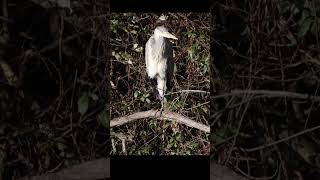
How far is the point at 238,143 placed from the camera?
5.80ft

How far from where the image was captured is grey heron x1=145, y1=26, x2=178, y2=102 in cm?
179

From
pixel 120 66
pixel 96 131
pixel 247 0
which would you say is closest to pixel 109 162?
pixel 96 131

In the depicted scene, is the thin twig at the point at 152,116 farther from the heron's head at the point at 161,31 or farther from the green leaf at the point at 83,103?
the heron's head at the point at 161,31

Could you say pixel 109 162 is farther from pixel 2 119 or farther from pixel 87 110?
pixel 2 119

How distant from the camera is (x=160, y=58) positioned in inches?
70.6

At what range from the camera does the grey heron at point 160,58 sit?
5.87ft

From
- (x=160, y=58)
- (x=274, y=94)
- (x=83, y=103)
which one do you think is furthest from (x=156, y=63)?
(x=274, y=94)

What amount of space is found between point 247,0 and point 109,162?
0.74 m

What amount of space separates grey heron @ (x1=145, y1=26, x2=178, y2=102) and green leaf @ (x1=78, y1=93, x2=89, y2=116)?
0.24 m

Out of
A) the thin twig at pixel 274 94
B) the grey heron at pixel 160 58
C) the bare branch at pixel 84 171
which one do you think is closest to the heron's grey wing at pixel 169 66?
the grey heron at pixel 160 58

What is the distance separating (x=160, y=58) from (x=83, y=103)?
31cm

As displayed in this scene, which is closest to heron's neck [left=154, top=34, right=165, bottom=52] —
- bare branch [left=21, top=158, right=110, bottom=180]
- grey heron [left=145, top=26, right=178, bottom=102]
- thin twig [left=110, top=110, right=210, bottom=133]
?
grey heron [left=145, top=26, right=178, bottom=102]

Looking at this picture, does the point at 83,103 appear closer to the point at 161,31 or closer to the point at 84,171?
the point at 84,171

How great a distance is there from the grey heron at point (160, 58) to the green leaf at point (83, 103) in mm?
236
